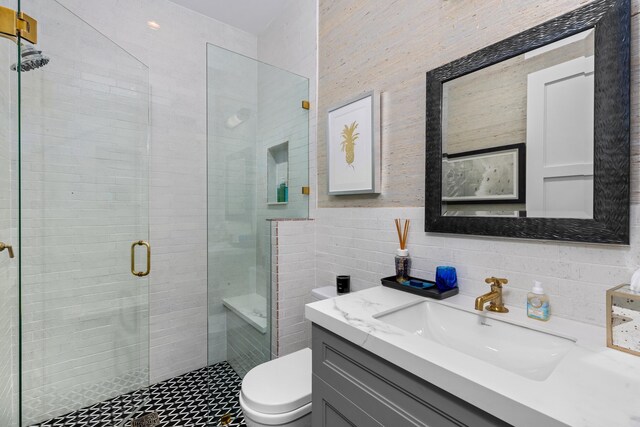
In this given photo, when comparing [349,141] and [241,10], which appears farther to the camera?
[241,10]

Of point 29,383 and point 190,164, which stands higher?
point 190,164

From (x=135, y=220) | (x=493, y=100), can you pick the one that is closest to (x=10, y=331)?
(x=135, y=220)

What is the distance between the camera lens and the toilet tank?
1.76 meters

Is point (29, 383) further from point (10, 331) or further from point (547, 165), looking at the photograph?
point (547, 165)

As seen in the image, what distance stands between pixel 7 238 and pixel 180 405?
4.48 ft

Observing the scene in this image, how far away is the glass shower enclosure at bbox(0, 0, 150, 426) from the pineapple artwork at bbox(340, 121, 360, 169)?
1.38 m

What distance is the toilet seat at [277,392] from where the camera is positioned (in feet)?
3.86

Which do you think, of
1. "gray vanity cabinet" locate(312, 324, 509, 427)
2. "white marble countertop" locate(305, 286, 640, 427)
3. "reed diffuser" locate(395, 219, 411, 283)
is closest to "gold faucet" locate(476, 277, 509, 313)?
"white marble countertop" locate(305, 286, 640, 427)

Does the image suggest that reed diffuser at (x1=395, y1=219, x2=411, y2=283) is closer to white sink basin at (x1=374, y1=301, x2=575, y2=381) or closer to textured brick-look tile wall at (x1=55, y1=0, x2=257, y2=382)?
white sink basin at (x1=374, y1=301, x2=575, y2=381)

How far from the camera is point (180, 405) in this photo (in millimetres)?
1869

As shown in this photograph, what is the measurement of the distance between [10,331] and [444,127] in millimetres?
2434

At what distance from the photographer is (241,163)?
1.79 meters

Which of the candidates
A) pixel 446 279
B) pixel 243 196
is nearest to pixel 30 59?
pixel 243 196

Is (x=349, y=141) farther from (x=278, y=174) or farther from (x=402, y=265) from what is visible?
(x=402, y=265)
